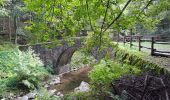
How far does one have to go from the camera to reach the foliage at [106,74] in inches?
306

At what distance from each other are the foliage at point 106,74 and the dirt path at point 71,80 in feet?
25.5

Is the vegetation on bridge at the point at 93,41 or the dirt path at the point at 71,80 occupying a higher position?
the vegetation on bridge at the point at 93,41

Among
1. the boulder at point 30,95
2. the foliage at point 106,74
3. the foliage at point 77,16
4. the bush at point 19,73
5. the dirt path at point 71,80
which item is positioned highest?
the foliage at point 77,16

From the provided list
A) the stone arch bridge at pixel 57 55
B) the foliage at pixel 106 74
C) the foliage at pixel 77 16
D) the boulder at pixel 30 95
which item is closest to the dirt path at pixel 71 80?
the stone arch bridge at pixel 57 55

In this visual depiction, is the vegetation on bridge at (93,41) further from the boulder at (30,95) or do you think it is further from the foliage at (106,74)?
the boulder at (30,95)

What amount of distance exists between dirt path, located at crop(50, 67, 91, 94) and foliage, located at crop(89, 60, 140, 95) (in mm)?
7785

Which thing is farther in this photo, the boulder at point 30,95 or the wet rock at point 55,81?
the wet rock at point 55,81

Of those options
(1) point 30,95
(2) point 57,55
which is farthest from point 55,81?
(1) point 30,95

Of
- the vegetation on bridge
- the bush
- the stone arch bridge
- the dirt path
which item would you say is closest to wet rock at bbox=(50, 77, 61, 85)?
the dirt path

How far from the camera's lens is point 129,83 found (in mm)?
7332

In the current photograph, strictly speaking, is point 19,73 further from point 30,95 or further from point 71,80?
point 71,80

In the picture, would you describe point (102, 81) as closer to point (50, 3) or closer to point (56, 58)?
point (50, 3)

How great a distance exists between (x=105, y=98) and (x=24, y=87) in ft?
28.2

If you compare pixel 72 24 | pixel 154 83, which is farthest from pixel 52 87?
pixel 72 24
